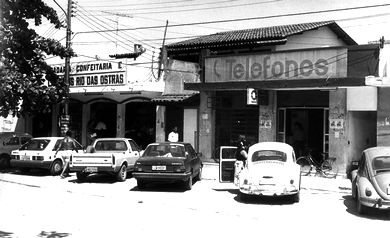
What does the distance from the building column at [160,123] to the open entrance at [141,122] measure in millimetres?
1251

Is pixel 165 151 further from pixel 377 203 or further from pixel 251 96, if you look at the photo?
pixel 377 203

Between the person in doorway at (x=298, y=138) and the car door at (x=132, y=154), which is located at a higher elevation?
the person in doorway at (x=298, y=138)

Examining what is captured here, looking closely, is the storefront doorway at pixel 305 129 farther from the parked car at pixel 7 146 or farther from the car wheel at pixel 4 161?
the car wheel at pixel 4 161

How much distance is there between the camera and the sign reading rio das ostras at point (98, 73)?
2584 centimetres

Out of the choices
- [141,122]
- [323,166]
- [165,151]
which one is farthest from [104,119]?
[323,166]

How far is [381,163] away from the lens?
37.1 ft

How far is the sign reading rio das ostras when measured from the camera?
1017 inches

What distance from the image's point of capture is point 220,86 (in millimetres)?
20500

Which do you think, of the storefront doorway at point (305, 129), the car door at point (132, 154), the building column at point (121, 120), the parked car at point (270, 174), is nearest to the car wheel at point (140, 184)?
the car door at point (132, 154)

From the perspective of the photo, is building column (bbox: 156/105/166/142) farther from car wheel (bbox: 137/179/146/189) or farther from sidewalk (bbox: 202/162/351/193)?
car wheel (bbox: 137/179/146/189)

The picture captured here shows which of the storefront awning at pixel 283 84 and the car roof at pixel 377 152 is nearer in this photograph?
the car roof at pixel 377 152

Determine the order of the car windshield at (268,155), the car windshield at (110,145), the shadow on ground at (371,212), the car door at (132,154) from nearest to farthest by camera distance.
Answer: the shadow on ground at (371,212)
the car windshield at (268,155)
the car door at (132,154)
the car windshield at (110,145)

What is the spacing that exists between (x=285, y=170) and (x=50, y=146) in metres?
10.00

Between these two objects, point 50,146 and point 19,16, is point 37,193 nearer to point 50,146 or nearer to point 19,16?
point 50,146
